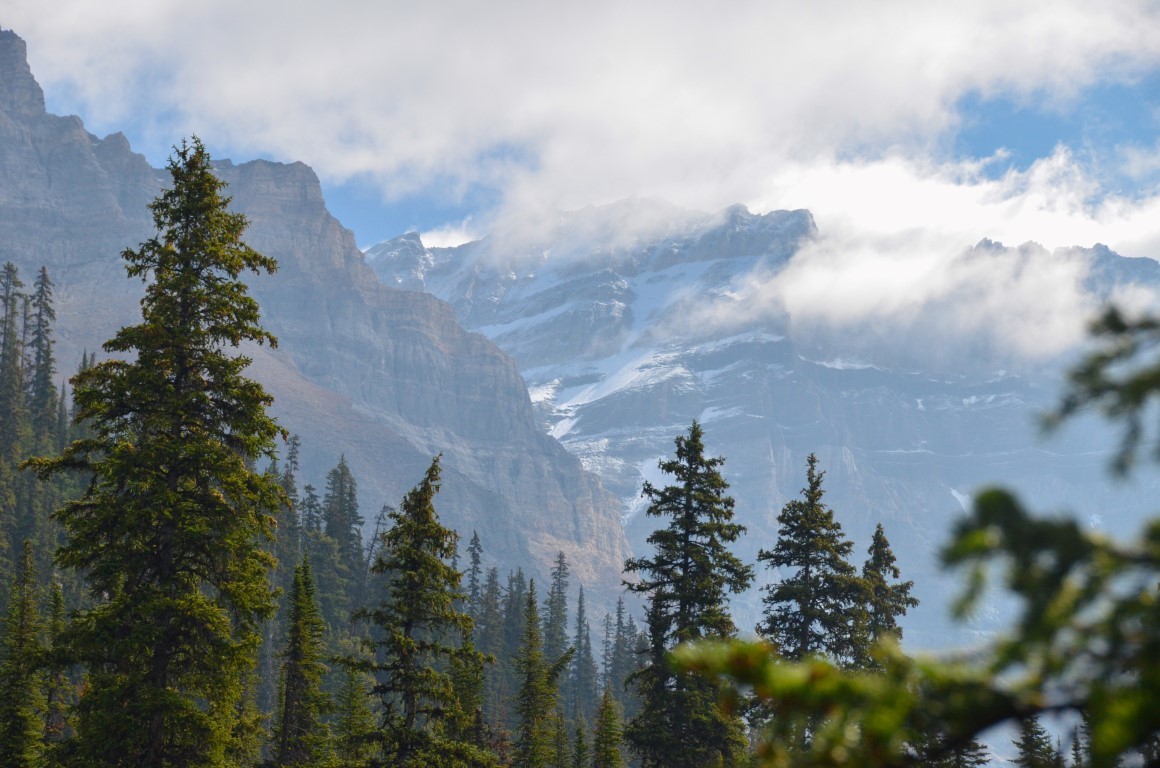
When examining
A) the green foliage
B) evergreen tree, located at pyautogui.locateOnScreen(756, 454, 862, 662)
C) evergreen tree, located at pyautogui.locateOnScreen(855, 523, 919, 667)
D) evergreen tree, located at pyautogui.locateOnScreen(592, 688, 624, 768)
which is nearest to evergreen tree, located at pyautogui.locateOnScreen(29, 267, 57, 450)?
evergreen tree, located at pyautogui.locateOnScreen(592, 688, 624, 768)

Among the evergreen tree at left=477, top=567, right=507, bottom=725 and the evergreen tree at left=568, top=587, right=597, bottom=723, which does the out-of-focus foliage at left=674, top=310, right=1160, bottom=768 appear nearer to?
the evergreen tree at left=477, top=567, right=507, bottom=725

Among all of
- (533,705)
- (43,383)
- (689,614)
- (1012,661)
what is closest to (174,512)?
(689,614)

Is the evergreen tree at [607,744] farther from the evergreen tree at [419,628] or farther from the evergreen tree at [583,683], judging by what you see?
the evergreen tree at [583,683]

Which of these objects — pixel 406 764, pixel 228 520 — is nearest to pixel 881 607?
pixel 406 764

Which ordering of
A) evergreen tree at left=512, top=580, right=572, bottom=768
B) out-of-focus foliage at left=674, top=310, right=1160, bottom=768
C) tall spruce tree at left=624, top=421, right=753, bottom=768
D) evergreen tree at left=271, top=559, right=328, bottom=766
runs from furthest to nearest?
evergreen tree at left=512, top=580, right=572, bottom=768 < evergreen tree at left=271, top=559, right=328, bottom=766 < tall spruce tree at left=624, top=421, right=753, bottom=768 < out-of-focus foliage at left=674, top=310, right=1160, bottom=768

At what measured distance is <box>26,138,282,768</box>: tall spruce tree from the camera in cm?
1377

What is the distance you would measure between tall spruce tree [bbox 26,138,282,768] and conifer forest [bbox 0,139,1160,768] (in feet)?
0.13

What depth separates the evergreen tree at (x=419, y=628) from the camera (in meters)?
17.5

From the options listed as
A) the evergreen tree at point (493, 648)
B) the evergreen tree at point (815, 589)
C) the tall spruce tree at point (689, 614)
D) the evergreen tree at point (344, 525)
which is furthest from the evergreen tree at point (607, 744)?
the evergreen tree at point (344, 525)

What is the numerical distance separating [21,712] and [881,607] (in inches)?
944

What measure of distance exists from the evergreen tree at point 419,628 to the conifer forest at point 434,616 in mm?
53

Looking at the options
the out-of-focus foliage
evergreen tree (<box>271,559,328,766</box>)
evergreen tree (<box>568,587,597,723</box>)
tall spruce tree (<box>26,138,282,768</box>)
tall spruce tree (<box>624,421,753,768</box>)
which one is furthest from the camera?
evergreen tree (<box>568,587,597,723</box>)

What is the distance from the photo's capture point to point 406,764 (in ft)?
56.3

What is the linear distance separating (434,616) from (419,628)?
4.07ft
